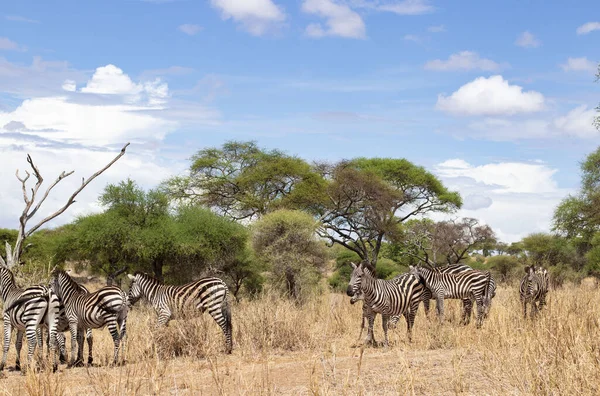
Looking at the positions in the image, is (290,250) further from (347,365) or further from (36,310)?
(347,365)

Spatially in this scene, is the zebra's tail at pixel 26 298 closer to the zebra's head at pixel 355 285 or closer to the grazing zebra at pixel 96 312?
the grazing zebra at pixel 96 312

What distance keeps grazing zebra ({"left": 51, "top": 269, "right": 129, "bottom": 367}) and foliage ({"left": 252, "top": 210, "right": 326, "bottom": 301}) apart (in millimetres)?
12078

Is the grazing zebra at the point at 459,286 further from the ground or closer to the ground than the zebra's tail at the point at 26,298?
closer to the ground

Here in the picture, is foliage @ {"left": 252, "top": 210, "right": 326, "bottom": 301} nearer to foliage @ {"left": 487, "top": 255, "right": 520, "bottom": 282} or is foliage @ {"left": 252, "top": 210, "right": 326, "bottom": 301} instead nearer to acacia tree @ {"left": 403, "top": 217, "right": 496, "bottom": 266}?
acacia tree @ {"left": 403, "top": 217, "right": 496, "bottom": 266}

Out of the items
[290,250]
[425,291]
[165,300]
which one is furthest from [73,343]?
[290,250]

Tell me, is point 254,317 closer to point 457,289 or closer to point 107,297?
point 107,297

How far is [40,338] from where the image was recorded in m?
10.3

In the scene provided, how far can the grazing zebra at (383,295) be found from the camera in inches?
418

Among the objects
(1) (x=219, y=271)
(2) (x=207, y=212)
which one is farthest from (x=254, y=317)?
(2) (x=207, y=212)

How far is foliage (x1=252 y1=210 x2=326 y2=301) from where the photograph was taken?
22109 mm

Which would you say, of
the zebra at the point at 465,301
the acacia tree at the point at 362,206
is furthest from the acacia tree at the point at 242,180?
the zebra at the point at 465,301

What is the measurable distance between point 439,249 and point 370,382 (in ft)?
106

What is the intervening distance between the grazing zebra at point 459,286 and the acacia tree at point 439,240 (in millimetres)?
23148

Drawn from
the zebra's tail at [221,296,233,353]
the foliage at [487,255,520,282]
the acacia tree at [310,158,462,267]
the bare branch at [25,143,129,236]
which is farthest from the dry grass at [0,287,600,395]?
the foliage at [487,255,520,282]
